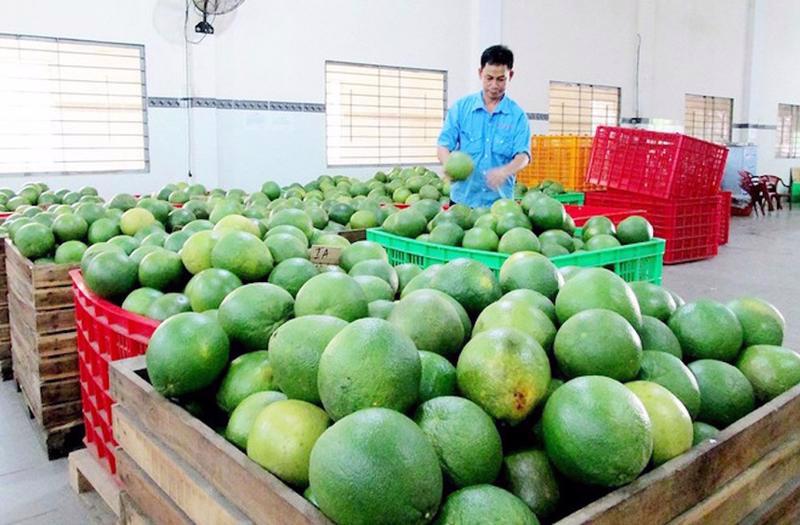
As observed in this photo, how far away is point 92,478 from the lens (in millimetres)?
2059

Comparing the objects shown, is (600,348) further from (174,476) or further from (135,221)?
(135,221)

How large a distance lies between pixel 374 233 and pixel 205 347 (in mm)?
1692

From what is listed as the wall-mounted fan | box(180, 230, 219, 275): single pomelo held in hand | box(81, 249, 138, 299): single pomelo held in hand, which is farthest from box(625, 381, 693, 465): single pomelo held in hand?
the wall-mounted fan

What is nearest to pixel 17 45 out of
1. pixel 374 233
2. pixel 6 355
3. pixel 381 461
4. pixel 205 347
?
pixel 6 355

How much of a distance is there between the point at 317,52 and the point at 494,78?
4.27m

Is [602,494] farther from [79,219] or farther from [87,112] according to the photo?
[87,112]

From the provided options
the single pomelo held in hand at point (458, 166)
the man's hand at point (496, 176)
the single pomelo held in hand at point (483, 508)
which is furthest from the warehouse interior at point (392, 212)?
the single pomelo held in hand at point (458, 166)

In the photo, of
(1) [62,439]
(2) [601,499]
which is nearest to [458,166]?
(1) [62,439]

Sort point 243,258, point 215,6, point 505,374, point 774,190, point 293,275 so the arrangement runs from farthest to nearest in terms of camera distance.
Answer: point 774,190 < point 215,6 < point 243,258 < point 293,275 < point 505,374

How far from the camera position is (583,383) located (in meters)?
0.95

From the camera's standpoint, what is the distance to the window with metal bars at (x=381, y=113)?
26.0 ft

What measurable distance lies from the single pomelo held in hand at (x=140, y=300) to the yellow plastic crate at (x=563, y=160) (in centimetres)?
619

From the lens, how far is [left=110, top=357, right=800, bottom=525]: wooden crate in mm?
849

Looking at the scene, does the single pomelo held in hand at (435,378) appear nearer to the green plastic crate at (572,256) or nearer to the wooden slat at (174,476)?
the wooden slat at (174,476)
